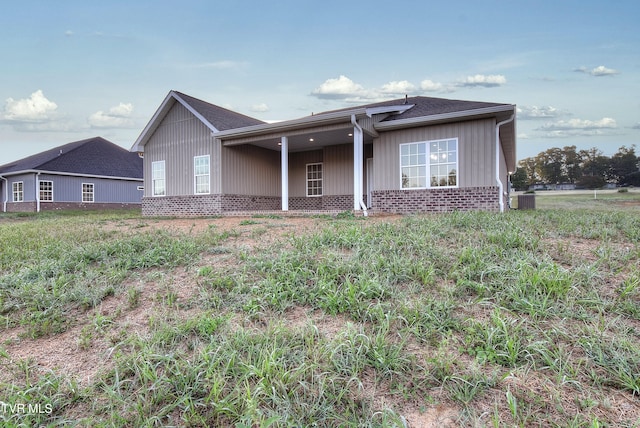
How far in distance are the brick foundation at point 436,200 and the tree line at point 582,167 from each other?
160 ft

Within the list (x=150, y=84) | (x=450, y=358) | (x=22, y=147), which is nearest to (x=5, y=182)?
(x=22, y=147)

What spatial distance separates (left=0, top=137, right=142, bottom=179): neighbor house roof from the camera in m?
20.2

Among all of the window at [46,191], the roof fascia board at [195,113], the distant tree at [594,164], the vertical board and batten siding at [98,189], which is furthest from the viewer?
the distant tree at [594,164]

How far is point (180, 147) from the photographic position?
524 inches

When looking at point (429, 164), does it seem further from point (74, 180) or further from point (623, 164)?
point (623, 164)

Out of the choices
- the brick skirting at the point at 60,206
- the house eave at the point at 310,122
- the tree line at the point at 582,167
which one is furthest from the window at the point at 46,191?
the tree line at the point at 582,167

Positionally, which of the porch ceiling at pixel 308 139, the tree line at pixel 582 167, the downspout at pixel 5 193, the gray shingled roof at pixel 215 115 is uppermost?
the tree line at pixel 582 167

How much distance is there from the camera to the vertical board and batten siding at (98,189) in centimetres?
2012

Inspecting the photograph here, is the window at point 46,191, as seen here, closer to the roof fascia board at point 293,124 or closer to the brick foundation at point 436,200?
the roof fascia board at point 293,124

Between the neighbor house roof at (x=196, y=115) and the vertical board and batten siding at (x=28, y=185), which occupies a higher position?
the neighbor house roof at (x=196, y=115)

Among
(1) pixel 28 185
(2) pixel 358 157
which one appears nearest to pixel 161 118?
(2) pixel 358 157

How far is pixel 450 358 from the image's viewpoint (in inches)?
78.6

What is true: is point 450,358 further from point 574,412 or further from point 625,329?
point 625,329

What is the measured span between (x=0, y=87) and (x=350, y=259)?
18.9 m
